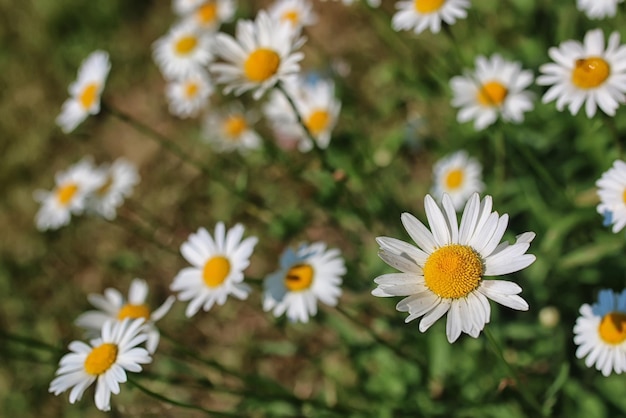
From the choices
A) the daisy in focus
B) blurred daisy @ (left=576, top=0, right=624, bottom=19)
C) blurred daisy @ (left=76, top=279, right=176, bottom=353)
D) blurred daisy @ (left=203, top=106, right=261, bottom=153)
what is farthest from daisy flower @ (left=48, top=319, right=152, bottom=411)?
blurred daisy @ (left=576, top=0, right=624, bottom=19)

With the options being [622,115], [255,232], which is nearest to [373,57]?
[255,232]

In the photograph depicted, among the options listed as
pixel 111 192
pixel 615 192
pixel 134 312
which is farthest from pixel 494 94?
pixel 111 192

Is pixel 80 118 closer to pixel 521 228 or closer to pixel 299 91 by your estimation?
pixel 299 91

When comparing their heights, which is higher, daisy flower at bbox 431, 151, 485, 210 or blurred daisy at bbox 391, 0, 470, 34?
blurred daisy at bbox 391, 0, 470, 34

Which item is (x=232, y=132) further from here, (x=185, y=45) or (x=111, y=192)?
(x=111, y=192)

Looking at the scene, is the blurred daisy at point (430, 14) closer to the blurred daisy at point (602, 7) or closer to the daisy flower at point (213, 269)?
the blurred daisy at point (602, 7)

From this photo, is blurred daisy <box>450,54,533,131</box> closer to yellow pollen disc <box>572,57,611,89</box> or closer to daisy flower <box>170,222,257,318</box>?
yellow pollen disc <box>572,57,611,89</box>

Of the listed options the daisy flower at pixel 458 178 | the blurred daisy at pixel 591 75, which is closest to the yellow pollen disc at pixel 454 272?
the blurred daisy at pixel 591 75
